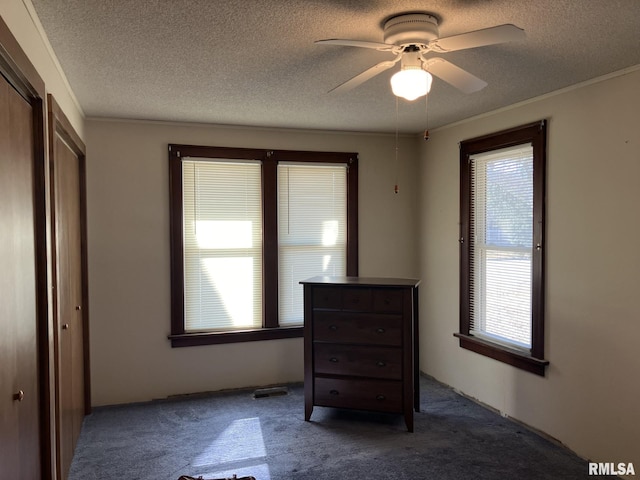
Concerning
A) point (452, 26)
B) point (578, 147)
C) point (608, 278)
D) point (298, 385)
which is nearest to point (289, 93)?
Result: point (452, 26)

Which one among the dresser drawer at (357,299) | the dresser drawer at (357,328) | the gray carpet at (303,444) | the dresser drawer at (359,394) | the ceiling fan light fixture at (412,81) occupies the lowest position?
the gray carpet at (303,444)

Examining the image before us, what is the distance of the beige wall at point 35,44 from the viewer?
1.55 m

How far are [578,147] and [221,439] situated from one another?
116 inches

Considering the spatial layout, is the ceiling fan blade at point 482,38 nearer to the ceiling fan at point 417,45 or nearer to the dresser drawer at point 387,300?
the ceiling fan at point 417,45

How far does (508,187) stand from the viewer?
3391 mm

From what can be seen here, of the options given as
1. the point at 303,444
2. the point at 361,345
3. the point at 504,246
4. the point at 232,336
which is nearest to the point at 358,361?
the point at 361,345

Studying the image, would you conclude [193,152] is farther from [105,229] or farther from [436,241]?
[436,241]

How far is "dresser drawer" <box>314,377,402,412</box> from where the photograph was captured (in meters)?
3.20

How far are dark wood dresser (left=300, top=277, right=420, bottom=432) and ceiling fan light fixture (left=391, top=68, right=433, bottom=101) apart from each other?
153 centimetres

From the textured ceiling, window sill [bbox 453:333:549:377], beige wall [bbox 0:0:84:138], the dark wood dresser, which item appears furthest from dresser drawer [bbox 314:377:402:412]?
beige wall [bbox 0:0:84:138]

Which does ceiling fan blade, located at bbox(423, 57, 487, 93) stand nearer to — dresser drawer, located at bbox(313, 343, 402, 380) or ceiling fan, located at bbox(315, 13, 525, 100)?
ceiling fan, located at bbox(315, 13, 525, 100)

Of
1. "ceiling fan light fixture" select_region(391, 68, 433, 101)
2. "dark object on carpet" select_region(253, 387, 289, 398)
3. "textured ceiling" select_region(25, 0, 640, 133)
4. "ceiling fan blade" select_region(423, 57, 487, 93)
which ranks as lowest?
"dark object on carpet" select_region(253, 387, 289, 398)

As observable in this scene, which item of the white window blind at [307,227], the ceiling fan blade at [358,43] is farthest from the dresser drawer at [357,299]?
the ceiling fan blade at [358,43]

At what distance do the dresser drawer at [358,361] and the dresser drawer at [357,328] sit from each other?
0.05 meters
